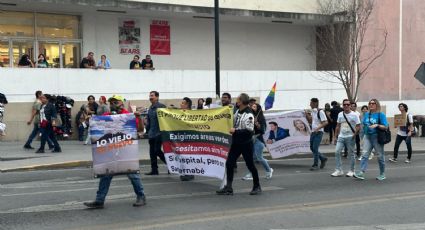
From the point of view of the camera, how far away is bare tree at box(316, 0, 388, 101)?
2541 cm

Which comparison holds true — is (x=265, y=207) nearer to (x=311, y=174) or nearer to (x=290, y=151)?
(x=311, y=174)

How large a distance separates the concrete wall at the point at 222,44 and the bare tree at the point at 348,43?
55.0 inches

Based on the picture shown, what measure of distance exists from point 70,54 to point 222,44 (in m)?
7.43

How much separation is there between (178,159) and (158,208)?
7.96 ft

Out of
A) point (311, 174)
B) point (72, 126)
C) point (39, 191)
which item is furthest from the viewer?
point (72, 126)

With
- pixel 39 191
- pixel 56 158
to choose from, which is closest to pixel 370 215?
pixel 39 191

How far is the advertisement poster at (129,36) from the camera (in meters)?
23.6

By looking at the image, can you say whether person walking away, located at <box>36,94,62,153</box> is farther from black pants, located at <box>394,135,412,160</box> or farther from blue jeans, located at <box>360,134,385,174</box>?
black pants, located at <box>394,135,412,160</box>

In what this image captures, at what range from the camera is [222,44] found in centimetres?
2630

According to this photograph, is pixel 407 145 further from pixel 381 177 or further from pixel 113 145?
pixel 113 145

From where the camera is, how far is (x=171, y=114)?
10719mm

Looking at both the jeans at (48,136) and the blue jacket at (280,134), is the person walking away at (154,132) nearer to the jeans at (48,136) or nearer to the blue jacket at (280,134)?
the blue jacket at (280,134)

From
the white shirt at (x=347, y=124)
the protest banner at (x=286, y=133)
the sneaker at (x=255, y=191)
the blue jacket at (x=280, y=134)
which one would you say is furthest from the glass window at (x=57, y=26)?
the sneaker at (x=255, y=191)

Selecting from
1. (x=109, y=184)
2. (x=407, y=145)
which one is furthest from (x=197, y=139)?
(x=407, y=145)
